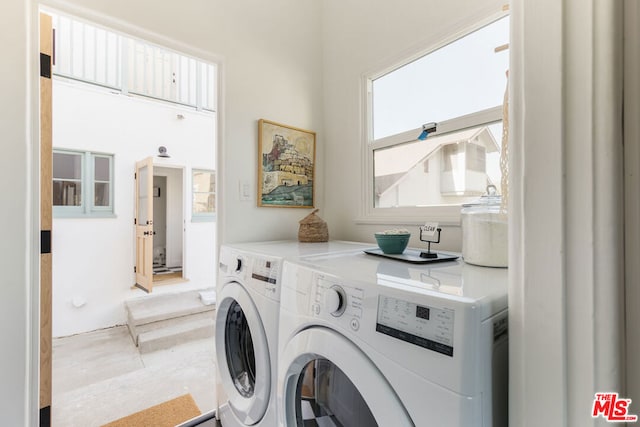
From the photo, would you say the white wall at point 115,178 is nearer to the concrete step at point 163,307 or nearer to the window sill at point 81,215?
the window sill at point 81,215

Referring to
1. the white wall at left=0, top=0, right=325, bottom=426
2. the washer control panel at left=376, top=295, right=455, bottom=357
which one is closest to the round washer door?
the white wall at left=0, top=0, right=325, bottom=426

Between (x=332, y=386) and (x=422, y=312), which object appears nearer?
(x=422, y=312)

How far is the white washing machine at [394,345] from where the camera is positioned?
0.49 metres

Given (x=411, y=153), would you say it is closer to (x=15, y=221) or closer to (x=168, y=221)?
(x=15, y=221)

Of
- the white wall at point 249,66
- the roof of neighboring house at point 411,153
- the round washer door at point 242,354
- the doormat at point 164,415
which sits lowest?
the doormat at point 164,415

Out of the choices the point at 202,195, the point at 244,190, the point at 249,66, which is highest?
the point at 249,66

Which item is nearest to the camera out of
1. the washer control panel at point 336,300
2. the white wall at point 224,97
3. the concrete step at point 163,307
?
the washer control panel at point 336,300

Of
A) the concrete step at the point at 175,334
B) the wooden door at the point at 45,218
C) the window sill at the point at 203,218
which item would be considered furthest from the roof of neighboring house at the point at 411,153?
the window sill at the point at 203,218

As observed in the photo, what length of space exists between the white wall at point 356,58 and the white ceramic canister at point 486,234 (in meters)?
0.40

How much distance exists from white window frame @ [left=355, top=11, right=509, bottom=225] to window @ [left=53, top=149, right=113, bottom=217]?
343cm

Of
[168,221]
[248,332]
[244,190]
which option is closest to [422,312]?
[248,332]

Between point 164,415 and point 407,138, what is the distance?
2.31 m

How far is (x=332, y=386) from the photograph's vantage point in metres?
0.86

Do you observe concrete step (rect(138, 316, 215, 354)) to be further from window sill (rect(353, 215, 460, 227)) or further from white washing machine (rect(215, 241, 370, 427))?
window sill (rect(353, 215, 460, 227))
